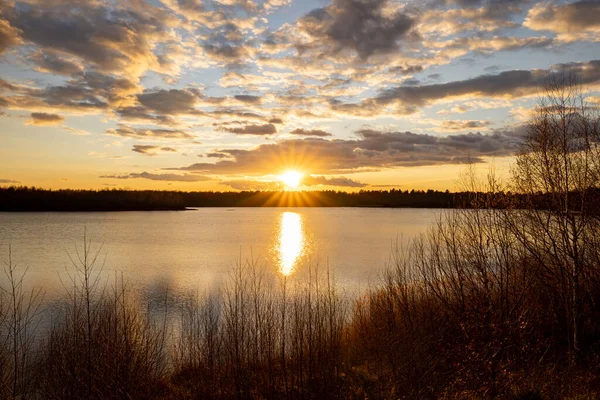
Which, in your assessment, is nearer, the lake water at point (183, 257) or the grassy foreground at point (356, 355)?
the grassy foreground at point (356, 355)

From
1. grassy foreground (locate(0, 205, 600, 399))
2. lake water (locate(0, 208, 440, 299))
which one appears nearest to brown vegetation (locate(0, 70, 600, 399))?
grassy foreground (locate(0, 205, 600, 399))

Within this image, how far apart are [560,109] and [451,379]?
36.6 feet

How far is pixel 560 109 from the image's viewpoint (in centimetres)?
1634

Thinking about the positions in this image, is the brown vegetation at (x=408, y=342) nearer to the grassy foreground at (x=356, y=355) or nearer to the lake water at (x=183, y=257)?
the grassy foreground at (x=356, y=355)

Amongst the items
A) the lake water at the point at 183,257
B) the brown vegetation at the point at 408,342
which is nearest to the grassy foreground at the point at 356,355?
the brown vegetation at the point at 408,342

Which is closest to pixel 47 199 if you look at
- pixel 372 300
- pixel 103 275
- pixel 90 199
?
pixel 90 199

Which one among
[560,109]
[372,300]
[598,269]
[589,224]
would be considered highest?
[560,109]

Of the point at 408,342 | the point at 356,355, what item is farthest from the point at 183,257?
the point at 408,342

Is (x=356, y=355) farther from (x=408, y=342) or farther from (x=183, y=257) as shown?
(x=183, y=257)

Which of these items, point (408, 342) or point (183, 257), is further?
point (183, 257)

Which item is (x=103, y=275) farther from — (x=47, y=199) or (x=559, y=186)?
(x=47, y=199)

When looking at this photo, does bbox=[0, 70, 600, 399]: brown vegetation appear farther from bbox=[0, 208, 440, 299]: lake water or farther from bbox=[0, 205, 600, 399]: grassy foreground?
bbox=[0, 208, 440, 299]: lake water

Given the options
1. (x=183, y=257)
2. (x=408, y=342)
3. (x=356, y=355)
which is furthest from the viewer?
(x=183, y=257)

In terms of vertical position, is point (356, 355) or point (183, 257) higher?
point (183, 257)
